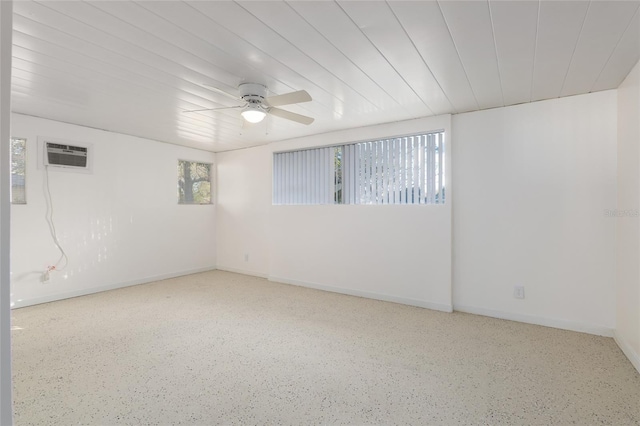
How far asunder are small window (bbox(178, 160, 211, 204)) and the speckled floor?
2.52 meters

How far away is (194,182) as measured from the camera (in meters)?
5.85

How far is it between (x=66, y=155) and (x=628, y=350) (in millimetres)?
6342

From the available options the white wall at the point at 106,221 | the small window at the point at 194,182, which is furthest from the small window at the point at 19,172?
the small window at the point at 194,182

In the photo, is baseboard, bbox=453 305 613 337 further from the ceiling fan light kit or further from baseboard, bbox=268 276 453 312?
the ceiling fan light kit

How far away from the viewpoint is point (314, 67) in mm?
2455

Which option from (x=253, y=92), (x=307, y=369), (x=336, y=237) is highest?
(x=253, y=92)

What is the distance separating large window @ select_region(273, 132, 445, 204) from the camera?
3.83m

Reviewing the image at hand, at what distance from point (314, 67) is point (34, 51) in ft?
6.61

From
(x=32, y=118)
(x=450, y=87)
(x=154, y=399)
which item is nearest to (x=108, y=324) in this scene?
(x=154, y=399)

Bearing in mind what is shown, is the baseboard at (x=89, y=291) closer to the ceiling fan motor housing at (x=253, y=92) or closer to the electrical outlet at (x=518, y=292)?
the ceiling fan motor housing at (x=253, y=92)

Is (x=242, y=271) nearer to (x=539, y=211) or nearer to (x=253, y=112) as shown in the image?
(x=253, y=112)

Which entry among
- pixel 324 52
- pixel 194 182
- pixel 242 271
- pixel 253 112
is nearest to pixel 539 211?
pixel 324 52

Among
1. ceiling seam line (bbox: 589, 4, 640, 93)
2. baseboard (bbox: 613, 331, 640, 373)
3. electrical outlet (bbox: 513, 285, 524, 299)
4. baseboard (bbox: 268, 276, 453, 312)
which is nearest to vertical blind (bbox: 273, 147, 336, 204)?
baseboard (bbox: 268, 276, 453, 312)

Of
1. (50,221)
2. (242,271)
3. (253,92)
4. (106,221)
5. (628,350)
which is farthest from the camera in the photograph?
(242,271)
